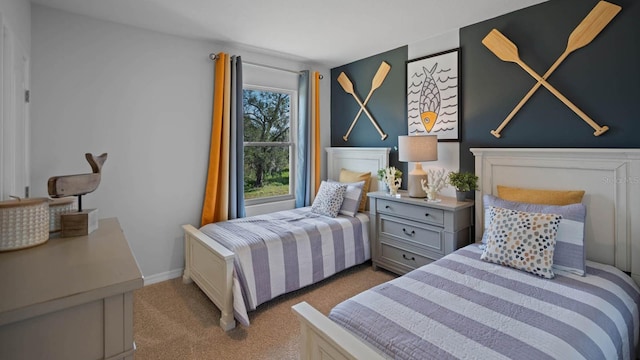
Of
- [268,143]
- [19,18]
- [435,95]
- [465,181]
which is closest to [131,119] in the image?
[19,18]

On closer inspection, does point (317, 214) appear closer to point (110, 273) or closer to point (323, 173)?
point (323, 173)

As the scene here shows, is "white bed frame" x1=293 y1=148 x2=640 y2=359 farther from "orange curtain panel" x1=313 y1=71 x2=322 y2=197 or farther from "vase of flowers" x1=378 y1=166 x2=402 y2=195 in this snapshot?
"orange curtain panel" x1=313 y1=71 x2=322 y2=197

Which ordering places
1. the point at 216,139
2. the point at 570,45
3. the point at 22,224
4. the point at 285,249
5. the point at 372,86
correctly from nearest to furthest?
the point at 22,224
the point at 570,45
the point at 285,249
the point at 216,139
the point at 372,86

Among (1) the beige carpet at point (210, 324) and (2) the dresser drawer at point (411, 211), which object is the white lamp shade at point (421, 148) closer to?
(2) the dresser drawer at point (411, 211)

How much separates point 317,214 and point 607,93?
2581 mm

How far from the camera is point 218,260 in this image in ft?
7.92

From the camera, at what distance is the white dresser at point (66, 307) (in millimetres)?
748

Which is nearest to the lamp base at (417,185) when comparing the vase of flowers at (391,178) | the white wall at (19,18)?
the vase of flowers at (391,178)

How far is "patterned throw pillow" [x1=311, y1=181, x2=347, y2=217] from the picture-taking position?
3.34 meters

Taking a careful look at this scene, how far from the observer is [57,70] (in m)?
2.52

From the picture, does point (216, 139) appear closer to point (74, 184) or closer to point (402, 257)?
point (74, 184)

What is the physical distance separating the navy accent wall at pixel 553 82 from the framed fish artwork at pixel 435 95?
0.10m

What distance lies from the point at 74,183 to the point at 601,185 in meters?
3.09

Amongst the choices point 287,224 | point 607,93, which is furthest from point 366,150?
point 607,93
